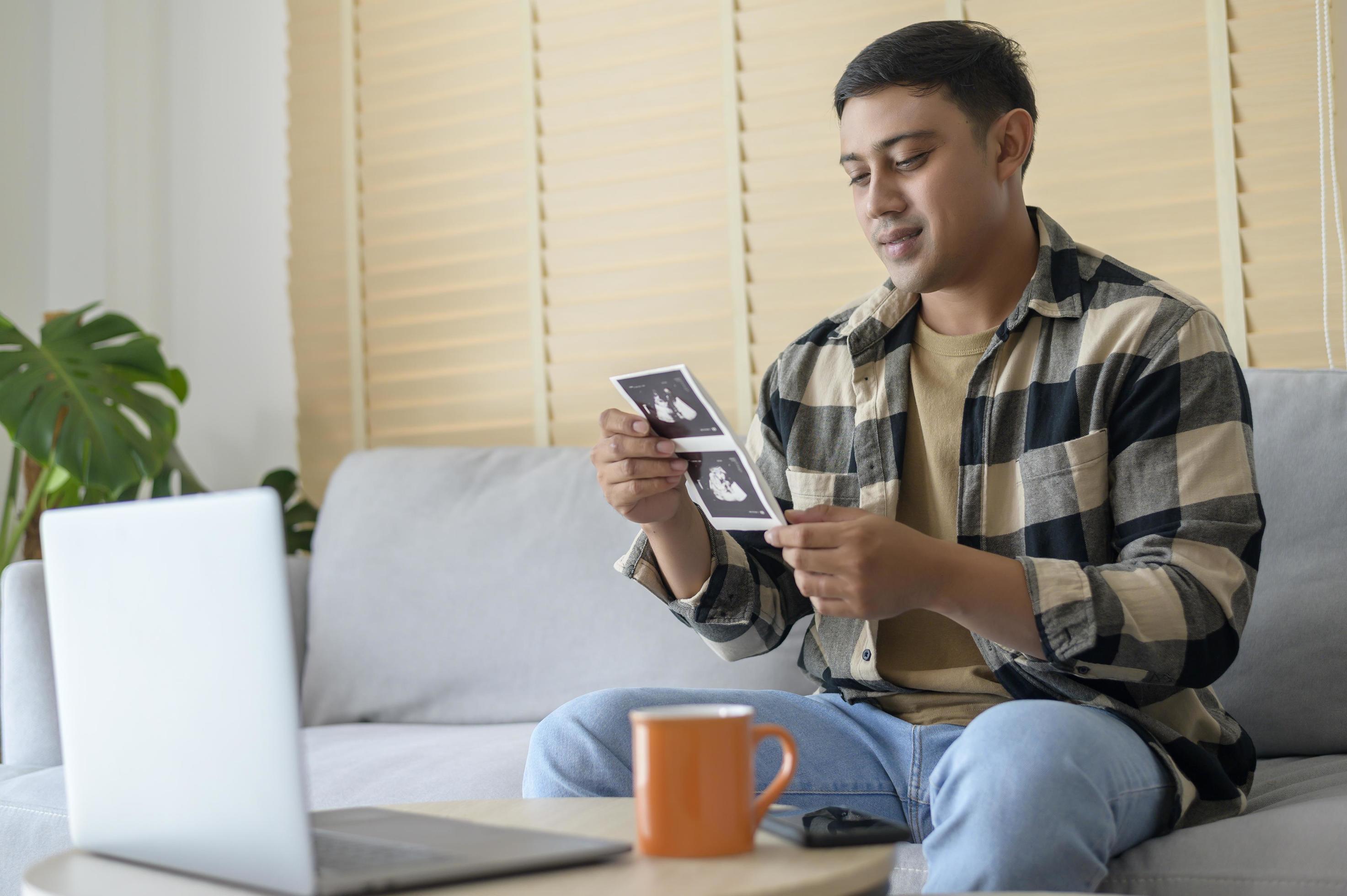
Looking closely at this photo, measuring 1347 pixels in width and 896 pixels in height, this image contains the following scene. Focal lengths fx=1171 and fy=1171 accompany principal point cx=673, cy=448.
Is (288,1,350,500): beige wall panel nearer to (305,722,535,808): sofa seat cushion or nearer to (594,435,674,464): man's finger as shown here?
(305,722,535,808): sofa seat cushion

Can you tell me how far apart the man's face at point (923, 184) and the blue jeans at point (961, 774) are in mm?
494

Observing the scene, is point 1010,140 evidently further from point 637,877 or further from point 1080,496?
point 637,877

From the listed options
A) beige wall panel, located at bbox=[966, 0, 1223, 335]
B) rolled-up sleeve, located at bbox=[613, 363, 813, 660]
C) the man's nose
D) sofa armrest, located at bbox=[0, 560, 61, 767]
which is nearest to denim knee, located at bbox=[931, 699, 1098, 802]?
rolled-up sleeve, located at bbox=[613, 363, 813, 660]

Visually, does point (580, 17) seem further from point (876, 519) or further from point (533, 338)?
point (876, 519)

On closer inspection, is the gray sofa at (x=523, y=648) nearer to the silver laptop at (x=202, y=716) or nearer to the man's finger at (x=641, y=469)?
the man's finger at (x=641, y=469)

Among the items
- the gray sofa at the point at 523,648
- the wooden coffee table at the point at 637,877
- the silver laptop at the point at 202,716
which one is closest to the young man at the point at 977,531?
the gray sofa at the point at 523,648

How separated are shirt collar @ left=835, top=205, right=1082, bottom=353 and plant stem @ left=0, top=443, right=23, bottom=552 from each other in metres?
1.82

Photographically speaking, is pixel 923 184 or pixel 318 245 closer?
pixel 923 184

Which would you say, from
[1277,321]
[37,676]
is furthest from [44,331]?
[1277,321]

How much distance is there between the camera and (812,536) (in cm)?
97

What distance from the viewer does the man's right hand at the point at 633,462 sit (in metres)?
1.15

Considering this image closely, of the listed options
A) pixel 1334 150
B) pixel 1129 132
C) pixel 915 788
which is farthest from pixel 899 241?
pixel 1334 150

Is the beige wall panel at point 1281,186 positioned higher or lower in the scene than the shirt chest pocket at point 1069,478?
higher

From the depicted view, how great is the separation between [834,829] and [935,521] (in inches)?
23.0
